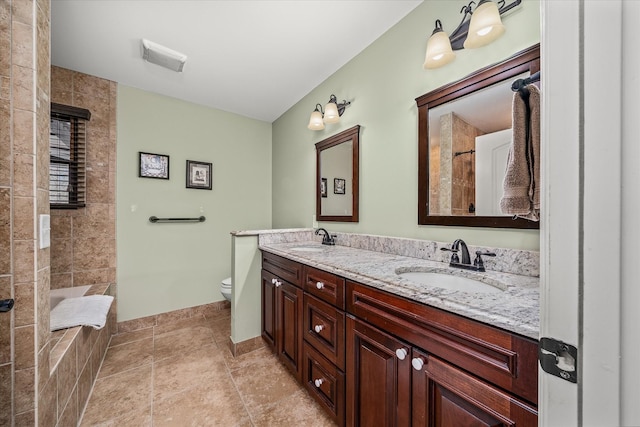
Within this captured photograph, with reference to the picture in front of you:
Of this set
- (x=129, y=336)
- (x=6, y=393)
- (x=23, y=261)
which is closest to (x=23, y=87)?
(x=23, y=261)

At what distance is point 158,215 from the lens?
2.58 meters

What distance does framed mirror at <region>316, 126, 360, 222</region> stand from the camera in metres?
1.99

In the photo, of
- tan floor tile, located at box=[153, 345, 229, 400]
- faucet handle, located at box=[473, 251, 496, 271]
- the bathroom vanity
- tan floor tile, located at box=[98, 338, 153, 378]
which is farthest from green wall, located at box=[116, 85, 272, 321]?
faucet handle, located at box=[473, 251, 496, 271]

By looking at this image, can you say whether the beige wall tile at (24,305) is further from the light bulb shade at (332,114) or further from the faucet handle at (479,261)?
the light bulb shade at (332,114)

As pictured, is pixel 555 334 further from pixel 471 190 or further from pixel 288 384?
pixel 288 384

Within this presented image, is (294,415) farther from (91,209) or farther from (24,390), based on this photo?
(91,209)

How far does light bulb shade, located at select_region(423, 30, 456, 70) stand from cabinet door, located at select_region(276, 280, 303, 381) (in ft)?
4.92

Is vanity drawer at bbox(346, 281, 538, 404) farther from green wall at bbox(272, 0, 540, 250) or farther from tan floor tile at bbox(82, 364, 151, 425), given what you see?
tan floor tile at bbox(82, 364, 151, 425)

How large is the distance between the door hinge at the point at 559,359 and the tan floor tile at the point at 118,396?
2.02 m

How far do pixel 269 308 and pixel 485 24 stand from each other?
7.02 feet

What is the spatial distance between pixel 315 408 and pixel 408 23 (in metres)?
2.43

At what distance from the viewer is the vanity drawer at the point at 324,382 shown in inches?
48.1

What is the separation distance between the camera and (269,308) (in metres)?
1.98

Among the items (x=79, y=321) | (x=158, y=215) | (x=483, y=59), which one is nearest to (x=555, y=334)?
(x=483, y=59)
